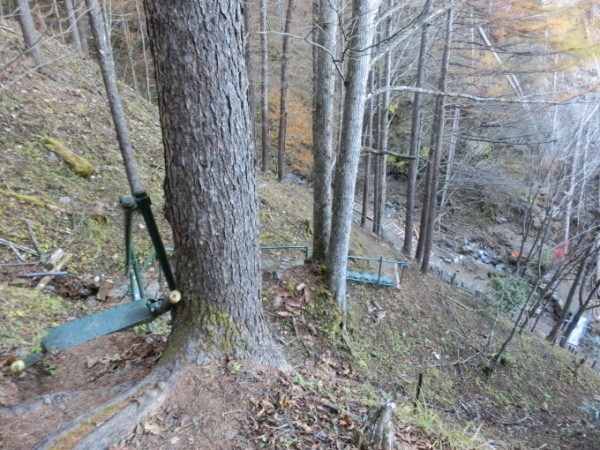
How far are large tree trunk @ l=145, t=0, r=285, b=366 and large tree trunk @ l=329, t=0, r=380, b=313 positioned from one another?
8.53 ft

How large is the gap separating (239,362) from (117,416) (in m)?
0.81

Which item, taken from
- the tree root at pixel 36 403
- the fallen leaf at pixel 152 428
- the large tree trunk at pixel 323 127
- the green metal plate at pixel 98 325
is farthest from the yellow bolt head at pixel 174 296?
the large tree trunk at pixel 323 127

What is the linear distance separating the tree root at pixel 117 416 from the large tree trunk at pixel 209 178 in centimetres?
21

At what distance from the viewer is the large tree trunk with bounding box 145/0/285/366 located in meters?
2.03

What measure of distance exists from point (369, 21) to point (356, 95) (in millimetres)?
887

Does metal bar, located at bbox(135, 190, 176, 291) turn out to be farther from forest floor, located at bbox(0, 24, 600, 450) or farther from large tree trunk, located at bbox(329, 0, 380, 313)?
large tree trunk, located at bbox(329, 0, 380, 313)

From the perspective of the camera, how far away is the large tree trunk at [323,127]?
553 cm

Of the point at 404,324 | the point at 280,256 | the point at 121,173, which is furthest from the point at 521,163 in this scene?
the point at 121,173

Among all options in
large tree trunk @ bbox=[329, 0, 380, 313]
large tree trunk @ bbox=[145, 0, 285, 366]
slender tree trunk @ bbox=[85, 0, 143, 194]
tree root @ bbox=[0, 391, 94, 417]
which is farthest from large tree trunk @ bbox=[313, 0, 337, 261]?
tree root @ bbox=[0, 391, 94, 417]

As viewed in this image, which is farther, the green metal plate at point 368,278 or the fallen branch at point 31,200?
the green metal plate at point 368,278

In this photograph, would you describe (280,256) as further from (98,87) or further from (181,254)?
(98,87)

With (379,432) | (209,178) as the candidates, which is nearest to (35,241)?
(209,178)

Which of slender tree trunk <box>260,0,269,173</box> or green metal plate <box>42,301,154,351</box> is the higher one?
slender tree trunk <box>260,0,269,173</box>

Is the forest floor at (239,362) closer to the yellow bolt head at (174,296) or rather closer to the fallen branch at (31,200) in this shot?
the fallen branch at (31,200)
